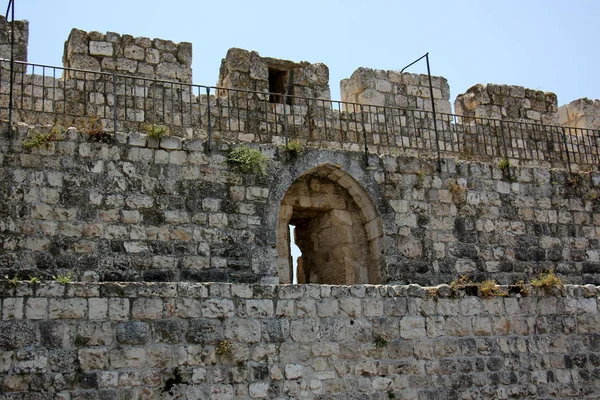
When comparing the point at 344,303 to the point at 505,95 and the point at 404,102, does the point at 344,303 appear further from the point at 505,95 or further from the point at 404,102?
the point at 505,95

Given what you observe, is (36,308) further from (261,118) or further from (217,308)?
(261,118)

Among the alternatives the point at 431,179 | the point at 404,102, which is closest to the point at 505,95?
the point at 404,102

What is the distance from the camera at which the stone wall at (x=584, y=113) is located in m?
16.9

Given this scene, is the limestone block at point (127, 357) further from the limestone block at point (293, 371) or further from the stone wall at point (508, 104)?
the stone wall at point (508, 104)

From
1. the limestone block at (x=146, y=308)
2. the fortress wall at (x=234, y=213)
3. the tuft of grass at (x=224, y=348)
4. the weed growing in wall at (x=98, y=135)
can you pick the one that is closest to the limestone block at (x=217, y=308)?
the tuft of grass at (x=224, y=348)

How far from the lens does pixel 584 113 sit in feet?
55.5

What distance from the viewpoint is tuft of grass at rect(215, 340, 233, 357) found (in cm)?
820

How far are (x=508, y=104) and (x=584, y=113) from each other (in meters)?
2.01

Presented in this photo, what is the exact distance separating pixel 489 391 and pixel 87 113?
24.1 ft

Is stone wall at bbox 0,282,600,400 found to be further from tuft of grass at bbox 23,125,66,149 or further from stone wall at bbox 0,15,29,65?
stone wall at bbox 0,15,29,65

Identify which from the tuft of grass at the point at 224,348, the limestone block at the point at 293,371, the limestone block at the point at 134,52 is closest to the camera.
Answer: the tuft of grass at the point at 224,348

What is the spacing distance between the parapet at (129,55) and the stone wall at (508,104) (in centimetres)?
574

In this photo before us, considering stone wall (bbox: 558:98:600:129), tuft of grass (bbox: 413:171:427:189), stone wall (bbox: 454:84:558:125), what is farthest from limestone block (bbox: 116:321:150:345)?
stone wall (bbox: 558:98:600:129)

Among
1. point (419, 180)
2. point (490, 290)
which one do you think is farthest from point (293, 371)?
point (419, 180)
